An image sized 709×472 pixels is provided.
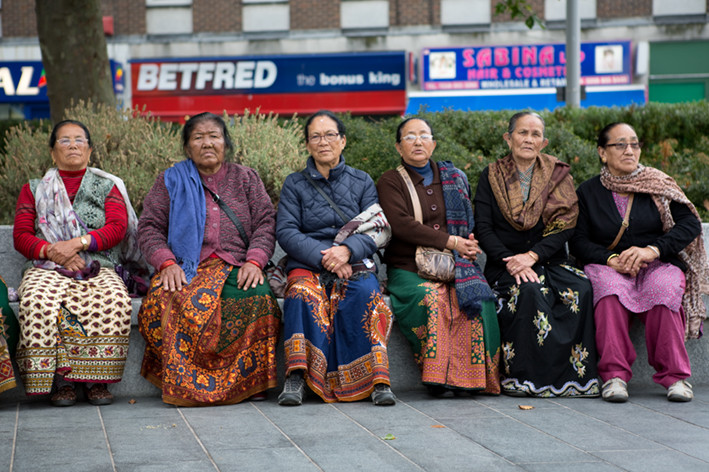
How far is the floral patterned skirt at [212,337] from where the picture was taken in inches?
203

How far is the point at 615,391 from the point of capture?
17.0 ft

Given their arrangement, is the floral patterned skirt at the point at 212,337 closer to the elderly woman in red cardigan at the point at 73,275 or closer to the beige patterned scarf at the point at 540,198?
the elderly woman in red cardigan at the point at 73,275

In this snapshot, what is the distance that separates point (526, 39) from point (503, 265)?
686 inches

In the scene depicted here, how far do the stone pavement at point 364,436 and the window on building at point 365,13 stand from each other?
18.5 m

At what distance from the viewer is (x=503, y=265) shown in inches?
226

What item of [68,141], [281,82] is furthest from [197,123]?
[281,82]

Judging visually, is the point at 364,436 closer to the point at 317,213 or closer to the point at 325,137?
the point at 317,213

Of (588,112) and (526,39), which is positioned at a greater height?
(526,39)

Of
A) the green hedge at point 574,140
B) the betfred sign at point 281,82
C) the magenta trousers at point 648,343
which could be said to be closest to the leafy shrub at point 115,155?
the green hedge at point 574,140

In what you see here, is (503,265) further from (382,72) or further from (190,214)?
(382,72)

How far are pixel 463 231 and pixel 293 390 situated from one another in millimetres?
1559

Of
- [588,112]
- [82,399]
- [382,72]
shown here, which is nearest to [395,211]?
[82,399]

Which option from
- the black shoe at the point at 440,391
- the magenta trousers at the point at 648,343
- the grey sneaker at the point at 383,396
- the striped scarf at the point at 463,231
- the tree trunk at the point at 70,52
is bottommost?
the black shoe at the point at 440,391

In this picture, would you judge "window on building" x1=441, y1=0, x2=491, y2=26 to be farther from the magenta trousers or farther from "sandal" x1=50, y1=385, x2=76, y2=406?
"sandal" x1=50, y1=385, x2=76, y2=406
